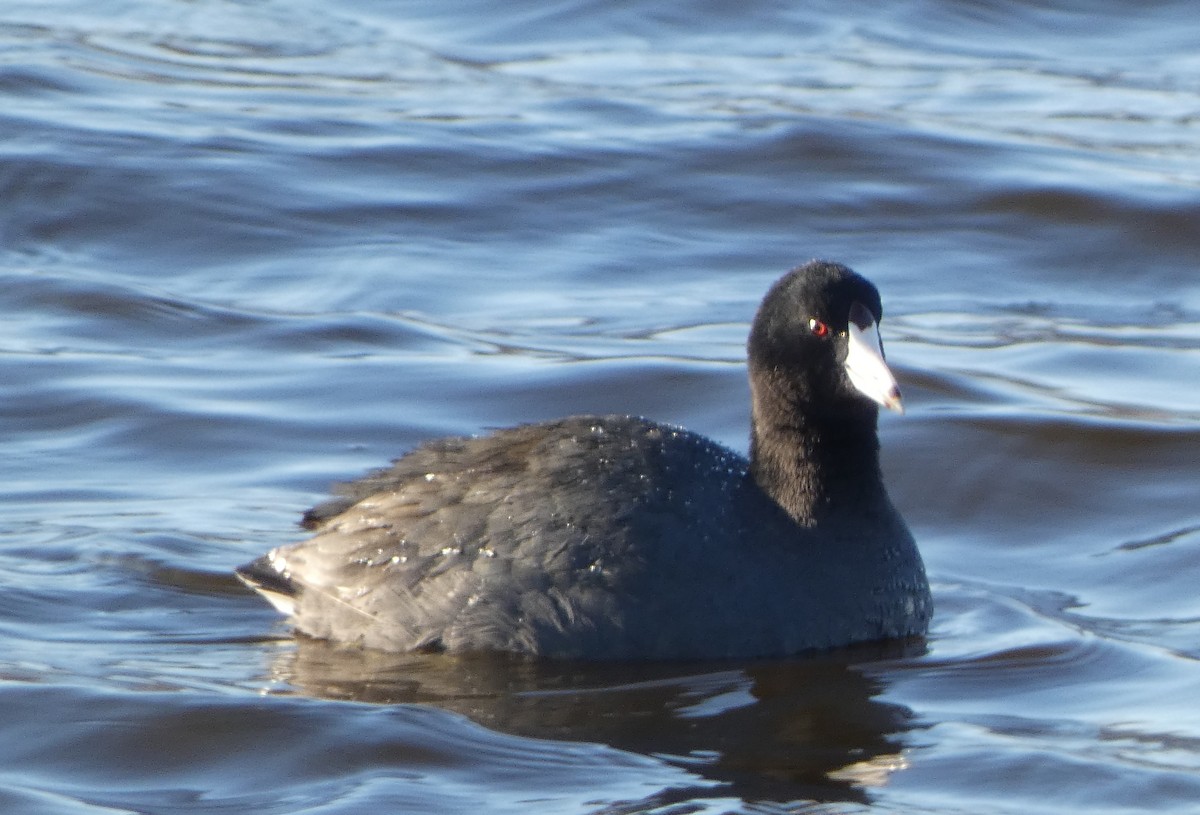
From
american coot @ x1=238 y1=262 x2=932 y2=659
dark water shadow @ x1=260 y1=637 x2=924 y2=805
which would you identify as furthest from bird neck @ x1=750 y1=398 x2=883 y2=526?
dark water shadow @ x1=260 y1=637 x2=924 y2=805

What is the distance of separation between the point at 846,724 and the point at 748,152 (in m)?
8.59

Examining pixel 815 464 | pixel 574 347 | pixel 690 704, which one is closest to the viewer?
pixel 690 704

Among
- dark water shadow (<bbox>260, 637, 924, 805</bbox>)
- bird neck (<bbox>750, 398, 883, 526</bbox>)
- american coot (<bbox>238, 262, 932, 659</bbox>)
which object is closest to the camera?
dark water shadow (<bbox>260, 637, 924, 805</bbox>)

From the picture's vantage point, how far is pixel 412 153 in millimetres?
14273

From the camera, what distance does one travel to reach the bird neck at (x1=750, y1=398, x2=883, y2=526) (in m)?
6.93

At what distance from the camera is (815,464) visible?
22.8 feet

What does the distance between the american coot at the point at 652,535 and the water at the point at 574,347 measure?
0.15 m

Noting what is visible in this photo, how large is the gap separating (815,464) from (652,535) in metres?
0.76

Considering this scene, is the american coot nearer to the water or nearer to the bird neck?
the bird neck

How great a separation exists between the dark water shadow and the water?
0.06 ft

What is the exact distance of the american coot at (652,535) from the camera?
648cm

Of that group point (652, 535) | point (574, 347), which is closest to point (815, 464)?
point (652, 535)

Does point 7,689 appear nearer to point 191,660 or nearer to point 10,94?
point 191,660

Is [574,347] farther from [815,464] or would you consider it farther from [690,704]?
[690,704]
